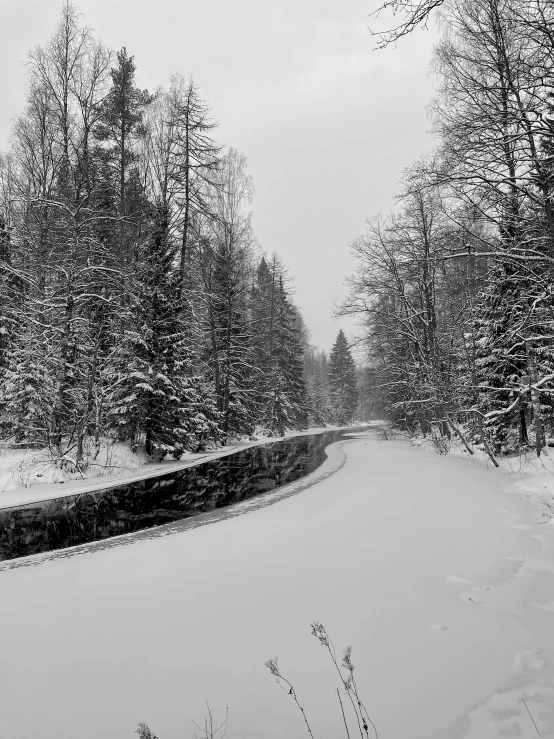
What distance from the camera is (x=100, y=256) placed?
14016 millimetres

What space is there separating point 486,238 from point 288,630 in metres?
12.8

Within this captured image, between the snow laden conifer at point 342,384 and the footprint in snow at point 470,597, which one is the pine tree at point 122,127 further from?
the snow laden conifer at point 342,384

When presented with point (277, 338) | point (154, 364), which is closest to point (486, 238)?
point (154, 364)

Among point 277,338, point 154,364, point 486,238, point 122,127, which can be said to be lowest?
point 154,364

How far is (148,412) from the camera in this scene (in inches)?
567

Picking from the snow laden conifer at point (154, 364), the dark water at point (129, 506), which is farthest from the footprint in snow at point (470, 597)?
the snow laden conifer at point (154, 364)

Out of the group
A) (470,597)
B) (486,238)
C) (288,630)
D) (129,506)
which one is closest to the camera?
(288,630)

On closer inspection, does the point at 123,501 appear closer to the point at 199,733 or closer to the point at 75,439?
the point at 75,439

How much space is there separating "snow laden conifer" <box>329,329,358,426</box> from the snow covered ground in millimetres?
46120

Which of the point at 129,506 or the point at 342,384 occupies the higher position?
the point at 342,384

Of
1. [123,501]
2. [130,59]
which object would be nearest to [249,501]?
[123,501]

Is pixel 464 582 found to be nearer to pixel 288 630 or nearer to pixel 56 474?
pixel 288 630

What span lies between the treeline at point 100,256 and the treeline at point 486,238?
8.56 m

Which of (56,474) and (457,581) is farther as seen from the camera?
(56,474)
